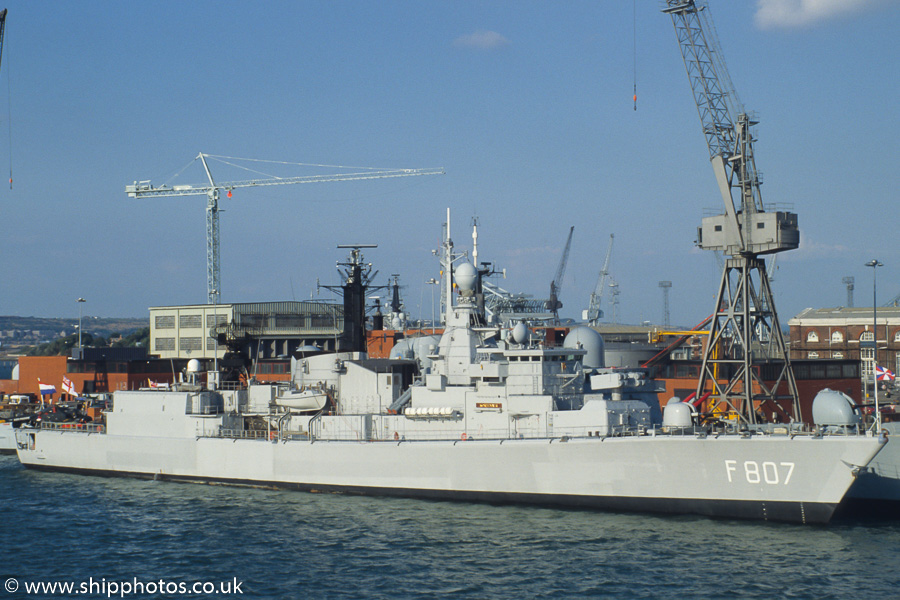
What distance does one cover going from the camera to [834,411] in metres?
26.0

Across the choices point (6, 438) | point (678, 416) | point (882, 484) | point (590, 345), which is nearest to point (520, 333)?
point (678, 416)

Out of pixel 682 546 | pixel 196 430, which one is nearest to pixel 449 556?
pixel 682 546

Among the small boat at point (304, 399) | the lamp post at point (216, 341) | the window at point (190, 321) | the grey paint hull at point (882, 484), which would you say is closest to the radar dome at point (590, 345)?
the small boat at point (304, 399)

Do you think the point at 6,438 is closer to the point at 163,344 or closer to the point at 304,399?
the point at 163,344

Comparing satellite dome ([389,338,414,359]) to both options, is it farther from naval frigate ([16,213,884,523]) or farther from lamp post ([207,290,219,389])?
lamp post ([207,290,219,389])

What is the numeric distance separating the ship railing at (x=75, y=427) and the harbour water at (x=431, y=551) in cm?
786

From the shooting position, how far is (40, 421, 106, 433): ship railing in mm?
38844

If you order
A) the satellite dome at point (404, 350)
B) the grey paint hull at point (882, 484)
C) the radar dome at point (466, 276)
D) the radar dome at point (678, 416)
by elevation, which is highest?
the radar dome at point (466, 276)

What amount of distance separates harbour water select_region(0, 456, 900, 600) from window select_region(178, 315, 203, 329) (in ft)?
123

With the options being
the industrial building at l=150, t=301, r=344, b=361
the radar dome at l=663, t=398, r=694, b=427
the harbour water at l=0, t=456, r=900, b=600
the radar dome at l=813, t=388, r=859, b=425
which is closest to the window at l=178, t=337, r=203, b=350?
the industrial building at l=150, t=301, r=344, b=361

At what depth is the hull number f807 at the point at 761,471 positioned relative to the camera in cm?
2527

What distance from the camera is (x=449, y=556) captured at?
23.4 metres

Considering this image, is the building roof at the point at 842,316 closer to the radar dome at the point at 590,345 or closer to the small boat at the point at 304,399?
the radar dome at the point at 590,345

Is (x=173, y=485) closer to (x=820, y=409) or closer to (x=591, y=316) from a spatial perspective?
(x=820, y=409)
